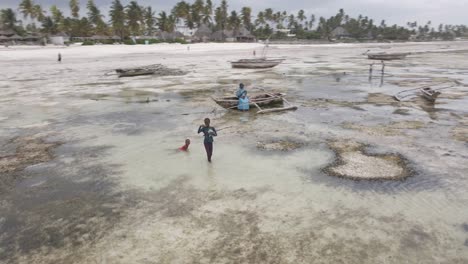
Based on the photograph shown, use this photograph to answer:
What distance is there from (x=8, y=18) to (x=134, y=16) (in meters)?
30.3

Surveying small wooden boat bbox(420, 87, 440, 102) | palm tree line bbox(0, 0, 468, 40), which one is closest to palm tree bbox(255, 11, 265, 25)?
palm tree line bbox(0, 0, 468, 40)

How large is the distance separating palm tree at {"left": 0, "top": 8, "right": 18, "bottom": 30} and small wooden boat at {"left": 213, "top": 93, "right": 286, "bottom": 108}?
303 ft

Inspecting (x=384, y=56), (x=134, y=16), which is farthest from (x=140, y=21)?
(x=384, y=56)

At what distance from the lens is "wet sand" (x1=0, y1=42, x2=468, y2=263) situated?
6508 mm

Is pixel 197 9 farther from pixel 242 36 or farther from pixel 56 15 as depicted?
pixel 56 15

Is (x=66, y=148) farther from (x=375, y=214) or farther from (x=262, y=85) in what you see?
(x=262, y=85)

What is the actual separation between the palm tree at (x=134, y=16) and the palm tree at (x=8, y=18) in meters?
27.9

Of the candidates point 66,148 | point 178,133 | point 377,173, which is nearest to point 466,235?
point 377,173

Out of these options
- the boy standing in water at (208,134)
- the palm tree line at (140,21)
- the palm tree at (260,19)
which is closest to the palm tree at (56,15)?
the palm tree line at (140,21)

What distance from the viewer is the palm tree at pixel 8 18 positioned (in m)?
88.3

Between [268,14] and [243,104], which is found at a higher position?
[268,14]

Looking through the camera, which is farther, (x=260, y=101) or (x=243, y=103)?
(x=260, y=101)

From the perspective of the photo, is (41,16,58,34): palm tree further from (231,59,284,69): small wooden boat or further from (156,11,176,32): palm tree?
(231,59,284,69): small wooden boat

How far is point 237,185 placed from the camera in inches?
359
